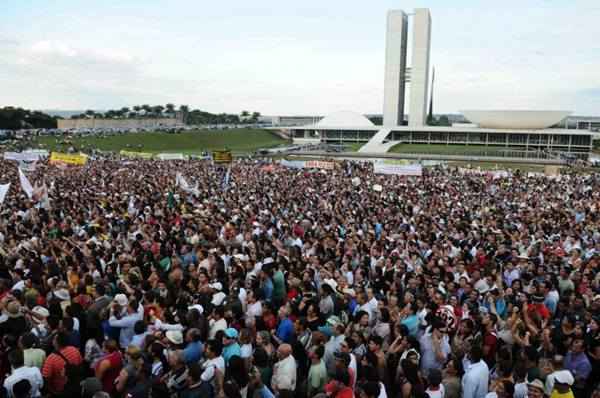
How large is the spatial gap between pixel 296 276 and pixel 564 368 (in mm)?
3880

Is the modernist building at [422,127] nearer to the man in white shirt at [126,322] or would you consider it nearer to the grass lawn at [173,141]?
the grass lawn at [173,141]

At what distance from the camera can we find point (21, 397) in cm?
423

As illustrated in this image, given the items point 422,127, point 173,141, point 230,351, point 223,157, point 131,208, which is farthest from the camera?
point 422,127

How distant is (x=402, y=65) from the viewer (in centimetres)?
9138

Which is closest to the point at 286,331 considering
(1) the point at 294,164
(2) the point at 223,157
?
(2) the point at 223,157

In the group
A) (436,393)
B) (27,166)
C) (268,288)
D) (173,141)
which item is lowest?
(268,288)

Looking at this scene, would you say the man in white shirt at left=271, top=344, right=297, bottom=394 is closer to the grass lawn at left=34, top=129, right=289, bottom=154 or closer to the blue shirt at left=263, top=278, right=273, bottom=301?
the blue shirt at left=263, top=278, right=273, bottom=301

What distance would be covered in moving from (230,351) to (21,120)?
84181mm

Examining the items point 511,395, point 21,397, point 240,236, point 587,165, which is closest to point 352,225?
point 240,236

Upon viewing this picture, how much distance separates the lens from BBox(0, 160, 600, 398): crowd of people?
4.58 metres

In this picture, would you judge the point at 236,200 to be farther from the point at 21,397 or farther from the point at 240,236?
the point at 21,397

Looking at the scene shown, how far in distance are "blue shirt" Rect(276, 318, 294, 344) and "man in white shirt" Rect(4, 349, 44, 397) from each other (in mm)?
2463

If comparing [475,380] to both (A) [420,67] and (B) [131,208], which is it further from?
(A) [420,67]

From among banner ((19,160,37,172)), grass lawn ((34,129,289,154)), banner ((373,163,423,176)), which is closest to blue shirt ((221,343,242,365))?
banner ((19,160,37,172))
